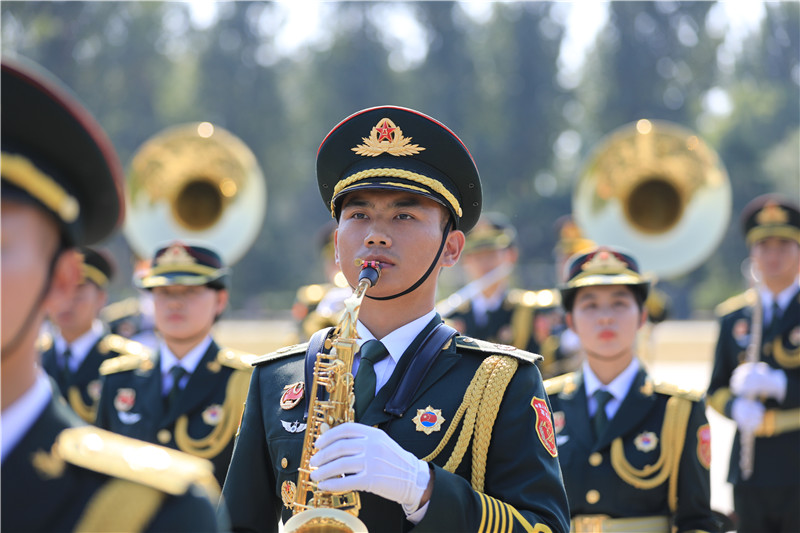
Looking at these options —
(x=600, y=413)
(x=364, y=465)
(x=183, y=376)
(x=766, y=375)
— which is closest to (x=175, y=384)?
(x=183, y=376)

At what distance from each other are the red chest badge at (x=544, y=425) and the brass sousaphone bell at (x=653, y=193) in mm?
6604

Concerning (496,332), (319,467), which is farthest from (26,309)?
(496,332)

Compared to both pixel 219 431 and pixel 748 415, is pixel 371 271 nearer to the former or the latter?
→ pixel 219 431

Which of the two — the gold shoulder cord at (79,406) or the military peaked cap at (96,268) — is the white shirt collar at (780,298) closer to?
the gold shoulder cord at (79,406)

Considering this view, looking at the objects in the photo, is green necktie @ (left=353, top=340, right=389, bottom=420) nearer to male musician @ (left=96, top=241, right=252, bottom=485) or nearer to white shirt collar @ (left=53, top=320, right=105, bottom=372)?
male musician @ (left=96, top=241, right=252, bottom=485)

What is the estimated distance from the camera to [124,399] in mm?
5082

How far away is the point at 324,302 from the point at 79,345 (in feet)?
6.29

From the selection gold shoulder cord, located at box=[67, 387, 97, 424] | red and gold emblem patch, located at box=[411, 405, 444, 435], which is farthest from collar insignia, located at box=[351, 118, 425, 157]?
gold shoulder cord, located at box=[67, 387, 97, 424]

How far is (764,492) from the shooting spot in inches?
253

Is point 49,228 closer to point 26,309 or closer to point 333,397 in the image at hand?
point 26,309

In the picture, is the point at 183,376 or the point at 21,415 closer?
the point at 21,415

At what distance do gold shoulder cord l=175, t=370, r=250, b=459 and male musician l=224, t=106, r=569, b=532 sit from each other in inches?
74.3

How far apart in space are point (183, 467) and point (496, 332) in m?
7.51

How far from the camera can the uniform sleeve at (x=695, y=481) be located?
3.87 metres
